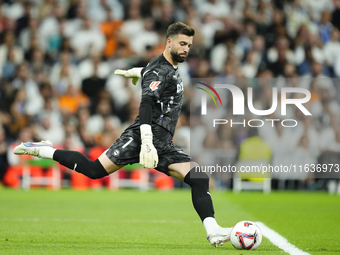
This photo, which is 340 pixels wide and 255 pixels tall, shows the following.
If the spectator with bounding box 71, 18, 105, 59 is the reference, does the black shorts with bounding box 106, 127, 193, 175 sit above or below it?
below

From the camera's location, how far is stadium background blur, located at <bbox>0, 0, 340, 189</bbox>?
1458cm

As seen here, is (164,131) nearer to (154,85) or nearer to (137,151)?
(137,151)

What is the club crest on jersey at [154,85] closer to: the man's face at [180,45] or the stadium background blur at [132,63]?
the man's face at [180,45]

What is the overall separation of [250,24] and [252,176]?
490 cm

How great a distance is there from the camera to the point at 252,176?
14.5 meters

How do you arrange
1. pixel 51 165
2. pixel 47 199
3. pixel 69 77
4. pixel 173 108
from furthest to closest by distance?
pixel 69 77 < pixel 51 165 < pixel 47 199 < pixel 173 108

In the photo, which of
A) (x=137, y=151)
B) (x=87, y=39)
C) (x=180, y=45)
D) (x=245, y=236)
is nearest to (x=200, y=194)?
(x=245, y=236)

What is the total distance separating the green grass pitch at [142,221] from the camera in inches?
222

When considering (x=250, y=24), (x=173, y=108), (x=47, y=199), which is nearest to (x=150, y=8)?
(x=250, y=24)

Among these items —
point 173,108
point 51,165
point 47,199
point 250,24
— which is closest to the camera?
point 173,108

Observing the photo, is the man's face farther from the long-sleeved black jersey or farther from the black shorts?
the black shorts

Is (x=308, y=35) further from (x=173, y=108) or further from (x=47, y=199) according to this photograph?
(x=173, y=108)

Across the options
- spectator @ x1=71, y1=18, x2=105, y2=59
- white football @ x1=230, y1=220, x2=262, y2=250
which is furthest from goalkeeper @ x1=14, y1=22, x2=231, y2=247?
spectator @ x1=71, y1=18, x2=105, y2=59

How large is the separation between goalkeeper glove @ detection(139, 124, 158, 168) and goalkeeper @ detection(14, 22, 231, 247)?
0.4 inches
